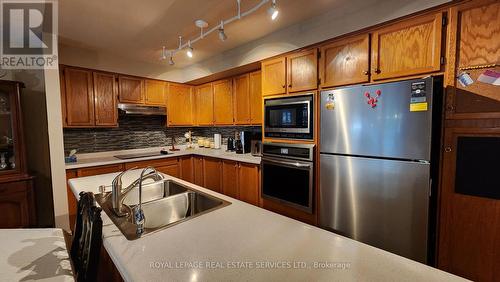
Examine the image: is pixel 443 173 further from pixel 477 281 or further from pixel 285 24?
pixel 285 24

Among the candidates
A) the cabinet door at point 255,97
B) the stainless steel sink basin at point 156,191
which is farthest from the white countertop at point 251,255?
the cabinet door at point 255,97

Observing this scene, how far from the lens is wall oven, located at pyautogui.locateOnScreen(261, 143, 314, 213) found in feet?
7.38

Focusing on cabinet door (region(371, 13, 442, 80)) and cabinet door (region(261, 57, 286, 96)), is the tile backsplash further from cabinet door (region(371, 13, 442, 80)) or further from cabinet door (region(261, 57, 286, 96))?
cabinet door (region(371, 13, 442, 80))

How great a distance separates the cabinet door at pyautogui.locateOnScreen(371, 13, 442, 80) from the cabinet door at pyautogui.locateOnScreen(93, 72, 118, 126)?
10.8 feet

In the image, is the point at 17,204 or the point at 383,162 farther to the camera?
the point at 17,204

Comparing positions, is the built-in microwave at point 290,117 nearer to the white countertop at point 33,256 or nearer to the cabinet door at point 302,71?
the cabinet door at point 302,71

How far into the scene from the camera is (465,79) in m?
1.49

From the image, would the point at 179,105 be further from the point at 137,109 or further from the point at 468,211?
the point at 468,211

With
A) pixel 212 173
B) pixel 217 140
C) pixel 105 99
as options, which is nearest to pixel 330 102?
pixel 212 173

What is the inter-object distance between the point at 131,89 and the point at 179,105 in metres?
0.80

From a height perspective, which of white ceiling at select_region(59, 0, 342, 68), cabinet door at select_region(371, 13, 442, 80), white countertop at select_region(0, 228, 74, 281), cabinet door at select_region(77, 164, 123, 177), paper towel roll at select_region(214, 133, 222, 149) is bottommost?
white countertop at select_region(0, 228, 74, 281)

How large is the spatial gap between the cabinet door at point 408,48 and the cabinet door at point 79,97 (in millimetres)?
3381

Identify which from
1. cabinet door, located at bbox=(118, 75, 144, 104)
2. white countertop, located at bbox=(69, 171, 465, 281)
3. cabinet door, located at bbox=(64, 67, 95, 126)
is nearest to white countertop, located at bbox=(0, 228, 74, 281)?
white countertop, located at bbox=(69, 171, 465, 281)

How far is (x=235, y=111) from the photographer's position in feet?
11.1
